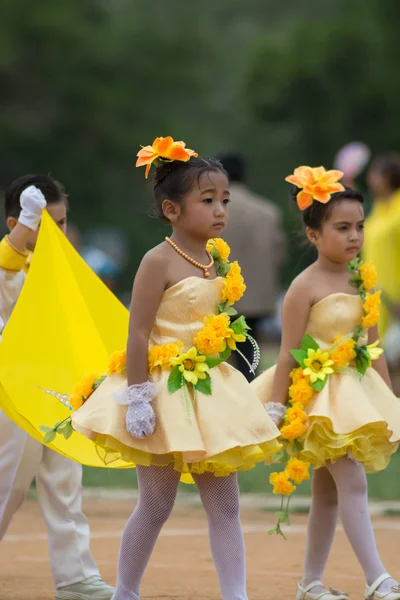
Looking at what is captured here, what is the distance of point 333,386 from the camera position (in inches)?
244

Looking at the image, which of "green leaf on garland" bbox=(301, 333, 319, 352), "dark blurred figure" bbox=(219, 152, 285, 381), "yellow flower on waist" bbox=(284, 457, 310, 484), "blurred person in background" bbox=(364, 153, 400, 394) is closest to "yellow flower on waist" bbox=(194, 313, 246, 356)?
"green leaf on garland" bbox=(301, 333, 319, 352)

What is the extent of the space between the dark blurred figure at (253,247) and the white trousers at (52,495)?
17.2 ft

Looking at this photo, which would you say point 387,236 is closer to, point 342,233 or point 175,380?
point 342,233

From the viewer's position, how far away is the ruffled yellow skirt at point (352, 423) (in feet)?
19.8

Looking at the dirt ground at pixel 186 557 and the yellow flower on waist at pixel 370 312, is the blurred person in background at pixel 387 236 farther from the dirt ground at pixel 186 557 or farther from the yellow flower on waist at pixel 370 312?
the yellow flower on waist at pixel 370 312

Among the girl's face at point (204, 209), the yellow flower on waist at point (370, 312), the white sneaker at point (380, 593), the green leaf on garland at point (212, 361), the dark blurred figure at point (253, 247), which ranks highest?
the dark blurred figure at point (253, 247)

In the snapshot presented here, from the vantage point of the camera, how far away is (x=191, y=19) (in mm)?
50469

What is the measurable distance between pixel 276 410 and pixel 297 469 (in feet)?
0.89

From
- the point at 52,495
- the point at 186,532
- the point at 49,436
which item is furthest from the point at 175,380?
the point at 186,532

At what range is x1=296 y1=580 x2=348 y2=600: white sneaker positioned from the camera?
6.18 meters

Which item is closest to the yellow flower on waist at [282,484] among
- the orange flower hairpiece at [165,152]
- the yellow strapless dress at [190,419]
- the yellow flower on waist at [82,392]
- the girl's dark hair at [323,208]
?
the yellow strapless dress at [190,419]

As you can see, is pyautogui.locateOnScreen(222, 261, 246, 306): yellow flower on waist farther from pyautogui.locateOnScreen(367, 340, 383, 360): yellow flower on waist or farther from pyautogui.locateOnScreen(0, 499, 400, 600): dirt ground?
pyautogui.locateOnScreen(0, 499, 400, 600): dirt ground

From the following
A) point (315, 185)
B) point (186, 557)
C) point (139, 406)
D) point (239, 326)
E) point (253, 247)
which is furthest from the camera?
point (253, 247)

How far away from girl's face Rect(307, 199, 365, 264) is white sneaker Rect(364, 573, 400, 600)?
140 cm
